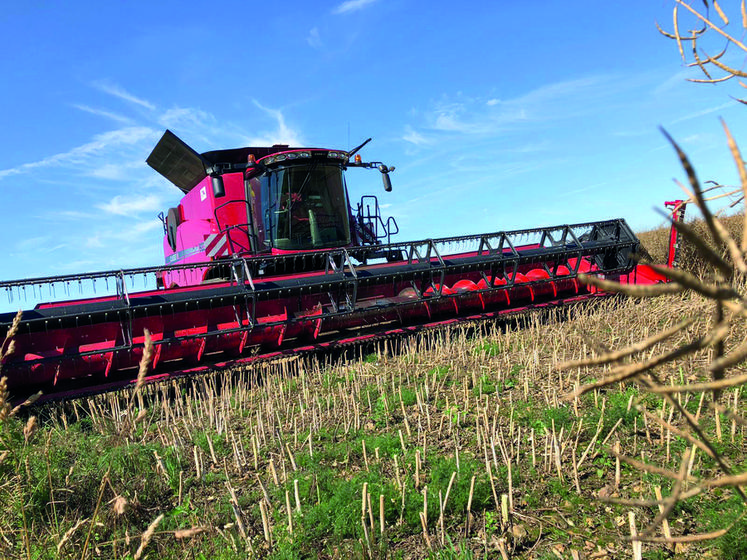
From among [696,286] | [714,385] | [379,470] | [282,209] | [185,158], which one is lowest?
[379,470]

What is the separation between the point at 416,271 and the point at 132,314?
11.6ft

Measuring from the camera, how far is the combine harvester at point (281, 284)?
5.82 metres

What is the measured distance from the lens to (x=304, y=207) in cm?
827

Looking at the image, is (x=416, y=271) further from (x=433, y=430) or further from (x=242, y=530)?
(x=242, y=530)

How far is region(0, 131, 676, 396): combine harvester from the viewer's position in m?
5.82

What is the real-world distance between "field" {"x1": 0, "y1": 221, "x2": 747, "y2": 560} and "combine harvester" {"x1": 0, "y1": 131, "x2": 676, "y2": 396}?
1.81ft

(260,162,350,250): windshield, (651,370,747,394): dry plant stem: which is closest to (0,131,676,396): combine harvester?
(260,162,350,250): windshield

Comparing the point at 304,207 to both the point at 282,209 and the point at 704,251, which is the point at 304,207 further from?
the point at 704,251

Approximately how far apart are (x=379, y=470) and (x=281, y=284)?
360 cm

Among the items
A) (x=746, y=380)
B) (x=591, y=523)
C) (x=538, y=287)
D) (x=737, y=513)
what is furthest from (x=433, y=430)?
(x=538, y=287)

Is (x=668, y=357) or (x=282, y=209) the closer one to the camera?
(x=668, y=357)

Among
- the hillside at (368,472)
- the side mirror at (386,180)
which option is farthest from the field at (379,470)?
the side mirror at (386,180)

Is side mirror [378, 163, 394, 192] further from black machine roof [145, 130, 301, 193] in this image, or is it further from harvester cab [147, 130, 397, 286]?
black machine roof [145, 130, 301, 193]

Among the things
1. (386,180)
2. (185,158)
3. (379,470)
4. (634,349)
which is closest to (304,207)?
(386,180)
